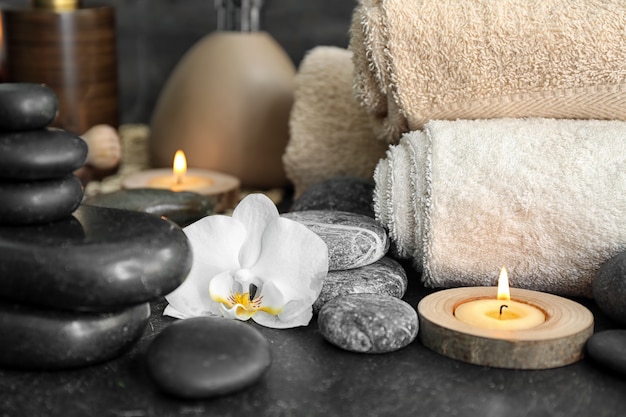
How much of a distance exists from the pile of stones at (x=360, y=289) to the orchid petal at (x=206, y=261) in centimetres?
8

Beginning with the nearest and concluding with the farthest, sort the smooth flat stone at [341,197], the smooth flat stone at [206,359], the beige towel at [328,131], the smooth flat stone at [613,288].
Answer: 1. the smooth flat stone at [206,359]
2. the smooth flat stone at [613,288]
3. the smooth flat stone at [341,197]
4. the beige towel at [328,131]

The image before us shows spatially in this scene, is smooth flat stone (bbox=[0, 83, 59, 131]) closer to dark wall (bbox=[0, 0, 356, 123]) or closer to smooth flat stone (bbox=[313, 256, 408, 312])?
smooth flat stone (bbox=[313, 256, 408, 312])

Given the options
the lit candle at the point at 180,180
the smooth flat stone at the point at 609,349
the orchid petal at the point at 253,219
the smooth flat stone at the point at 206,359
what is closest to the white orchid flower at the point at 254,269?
the orchid petal at the point at 253,219

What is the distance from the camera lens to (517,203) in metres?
0.75

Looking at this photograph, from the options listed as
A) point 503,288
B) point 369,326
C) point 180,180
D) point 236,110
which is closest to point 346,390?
point 369,326

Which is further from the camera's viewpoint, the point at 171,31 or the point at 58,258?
the point at 171,31

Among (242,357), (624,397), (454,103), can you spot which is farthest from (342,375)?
(454,103)

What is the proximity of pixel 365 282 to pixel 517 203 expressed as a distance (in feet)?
0.51

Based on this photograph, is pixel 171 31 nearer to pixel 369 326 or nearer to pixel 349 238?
pixel 349 238

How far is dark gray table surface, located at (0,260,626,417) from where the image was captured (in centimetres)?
57

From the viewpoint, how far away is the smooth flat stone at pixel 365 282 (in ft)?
2.41

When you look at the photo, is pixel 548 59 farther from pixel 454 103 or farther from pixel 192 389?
pixel 192 389

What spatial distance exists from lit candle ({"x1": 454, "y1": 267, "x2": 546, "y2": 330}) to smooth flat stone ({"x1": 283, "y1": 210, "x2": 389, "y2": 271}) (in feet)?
0.35

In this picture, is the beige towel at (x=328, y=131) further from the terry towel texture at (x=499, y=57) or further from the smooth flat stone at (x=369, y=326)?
the smooth flat stone at (x=369, y=326)
